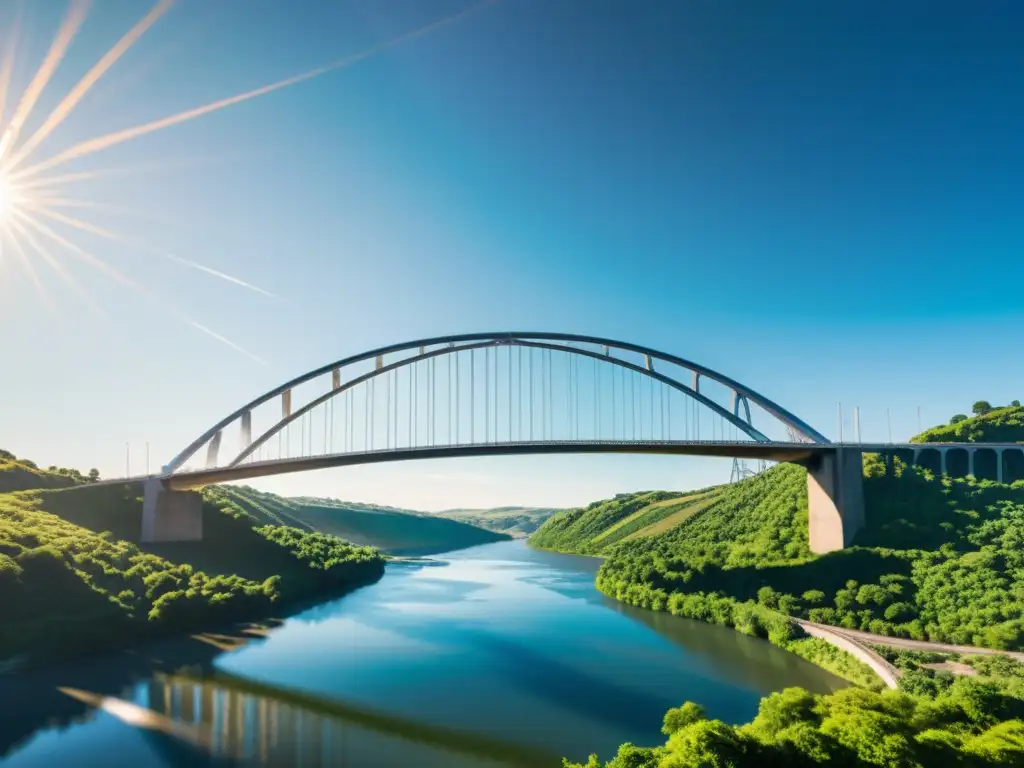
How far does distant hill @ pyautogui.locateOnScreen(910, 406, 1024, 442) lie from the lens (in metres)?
38.2

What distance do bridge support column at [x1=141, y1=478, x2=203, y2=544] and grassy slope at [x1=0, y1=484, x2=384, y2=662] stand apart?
2.94ft

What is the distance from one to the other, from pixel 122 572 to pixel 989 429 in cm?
4828

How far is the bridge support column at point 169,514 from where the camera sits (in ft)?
124

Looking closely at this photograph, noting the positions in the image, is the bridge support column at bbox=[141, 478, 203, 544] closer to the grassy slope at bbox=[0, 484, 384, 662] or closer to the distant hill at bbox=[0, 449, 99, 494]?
the grassy slope at bbox=[0, 484, 384, 662]

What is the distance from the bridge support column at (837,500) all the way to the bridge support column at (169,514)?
119 feet

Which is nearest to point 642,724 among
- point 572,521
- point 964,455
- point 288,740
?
point 288,740

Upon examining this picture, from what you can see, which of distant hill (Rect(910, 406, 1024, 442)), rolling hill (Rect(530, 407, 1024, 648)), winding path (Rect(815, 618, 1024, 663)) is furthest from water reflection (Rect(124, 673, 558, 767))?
distant hill (Rect(910, 406, 1024, 442))

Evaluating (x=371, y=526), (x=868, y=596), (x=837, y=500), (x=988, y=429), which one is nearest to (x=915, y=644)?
(x=868, y=596)

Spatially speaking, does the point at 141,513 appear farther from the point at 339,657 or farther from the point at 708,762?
Result: the point at 708,762

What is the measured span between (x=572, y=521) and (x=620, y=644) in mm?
73748

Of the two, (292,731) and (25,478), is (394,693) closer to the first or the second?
(292,731)

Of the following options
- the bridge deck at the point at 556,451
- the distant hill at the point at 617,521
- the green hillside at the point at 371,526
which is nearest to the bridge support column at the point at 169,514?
the bridge deck at the point at 556,451

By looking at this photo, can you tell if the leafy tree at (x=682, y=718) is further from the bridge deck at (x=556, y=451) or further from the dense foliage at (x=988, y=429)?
the dense foliage at (x=988, y=429)

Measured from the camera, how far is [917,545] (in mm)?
29094
